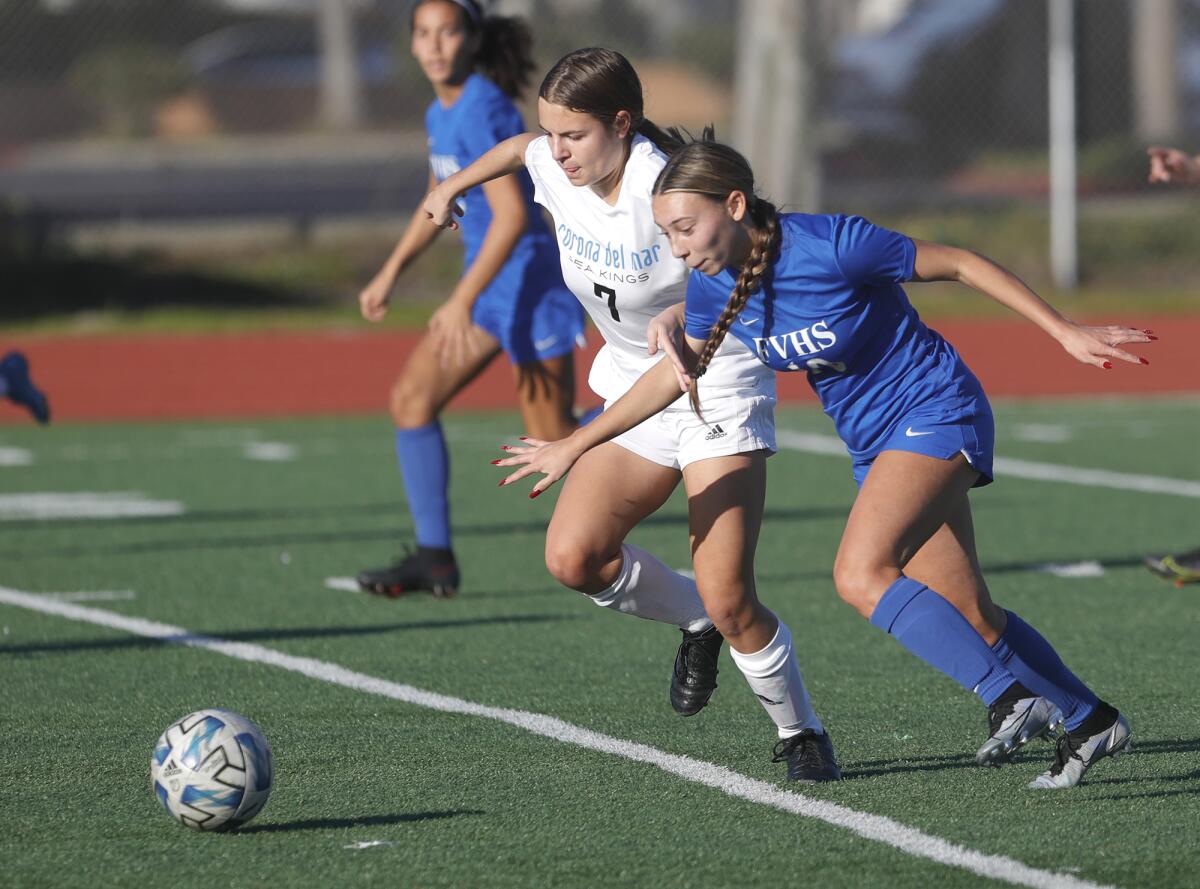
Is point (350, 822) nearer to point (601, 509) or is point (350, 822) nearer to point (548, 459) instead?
point (548, 459)

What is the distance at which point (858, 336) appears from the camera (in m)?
4.54

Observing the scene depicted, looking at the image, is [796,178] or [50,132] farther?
[50,132]

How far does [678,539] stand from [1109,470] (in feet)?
10.7

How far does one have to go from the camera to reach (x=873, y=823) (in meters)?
4.36

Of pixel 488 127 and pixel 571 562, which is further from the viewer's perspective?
pixel 488 127

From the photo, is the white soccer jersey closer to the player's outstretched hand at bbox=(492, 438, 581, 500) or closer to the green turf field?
the player's outstretched hand at bbox=(492, 438, 581, 500)

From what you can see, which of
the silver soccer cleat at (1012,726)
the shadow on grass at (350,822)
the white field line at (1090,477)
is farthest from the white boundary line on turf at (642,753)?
the white field line at (1090,477)

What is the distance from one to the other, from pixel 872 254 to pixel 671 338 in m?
0.51

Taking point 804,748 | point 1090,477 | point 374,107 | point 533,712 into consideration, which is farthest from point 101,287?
point 804,748

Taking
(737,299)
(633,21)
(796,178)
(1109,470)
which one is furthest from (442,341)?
(633,21)

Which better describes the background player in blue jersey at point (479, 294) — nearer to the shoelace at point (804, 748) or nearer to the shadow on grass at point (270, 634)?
the shadow on grass at point (270, 634)

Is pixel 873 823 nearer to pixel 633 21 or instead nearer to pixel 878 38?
pixel 878 38

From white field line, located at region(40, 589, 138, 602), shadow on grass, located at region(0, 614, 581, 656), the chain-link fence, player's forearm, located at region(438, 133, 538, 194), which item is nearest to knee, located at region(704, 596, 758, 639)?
player's forearm, located at region(438, 133, 538, 194)

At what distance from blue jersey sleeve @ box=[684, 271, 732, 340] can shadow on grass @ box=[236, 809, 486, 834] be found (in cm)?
121
